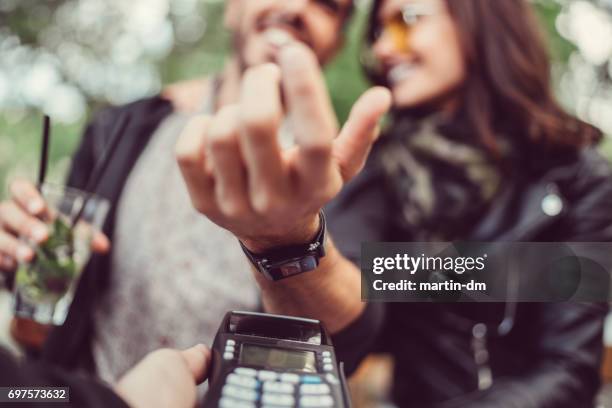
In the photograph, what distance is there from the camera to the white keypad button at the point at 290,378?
0.29 metres

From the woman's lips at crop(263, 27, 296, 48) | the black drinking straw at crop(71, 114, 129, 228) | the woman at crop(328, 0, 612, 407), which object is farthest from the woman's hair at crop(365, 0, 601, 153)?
the black drinking straw at crop(71, 114, 129, 228)

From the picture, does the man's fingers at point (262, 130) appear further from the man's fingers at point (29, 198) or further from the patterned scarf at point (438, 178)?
the patterned scarf at point (438, 178)

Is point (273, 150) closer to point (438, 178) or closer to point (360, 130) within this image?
point (360, 130)

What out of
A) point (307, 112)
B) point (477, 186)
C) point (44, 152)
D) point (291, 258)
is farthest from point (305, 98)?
point (477, 186)

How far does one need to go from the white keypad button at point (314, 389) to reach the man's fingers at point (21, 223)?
0.32 meters

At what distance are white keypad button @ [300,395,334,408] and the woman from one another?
13.2 inches

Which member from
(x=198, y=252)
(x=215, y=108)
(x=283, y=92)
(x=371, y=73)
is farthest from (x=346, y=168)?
(x=371, y=73)

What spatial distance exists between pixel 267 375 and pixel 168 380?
0.06 m

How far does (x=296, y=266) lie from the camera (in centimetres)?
30

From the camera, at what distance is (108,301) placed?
0.62 meters

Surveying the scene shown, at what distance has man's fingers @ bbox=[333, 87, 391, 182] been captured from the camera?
0.79ft

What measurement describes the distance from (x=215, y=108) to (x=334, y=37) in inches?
9.5

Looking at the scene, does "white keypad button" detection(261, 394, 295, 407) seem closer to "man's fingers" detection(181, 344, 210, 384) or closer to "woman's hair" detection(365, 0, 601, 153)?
"man's fingers" detection(181, 344, 210, 384)

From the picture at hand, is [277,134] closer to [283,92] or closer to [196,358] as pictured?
[283,92]
